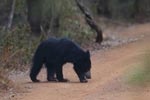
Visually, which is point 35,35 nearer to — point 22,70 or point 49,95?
point 22,70

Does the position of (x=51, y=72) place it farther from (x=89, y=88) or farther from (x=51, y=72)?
(x=89, y=88)

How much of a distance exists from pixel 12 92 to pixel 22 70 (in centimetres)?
446

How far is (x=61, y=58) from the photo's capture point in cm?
1104

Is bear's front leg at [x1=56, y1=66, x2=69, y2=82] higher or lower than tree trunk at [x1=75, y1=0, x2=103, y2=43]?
lower

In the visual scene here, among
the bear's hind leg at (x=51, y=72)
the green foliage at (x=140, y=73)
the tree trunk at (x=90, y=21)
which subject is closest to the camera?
the green foliage at (x=140, y=73)

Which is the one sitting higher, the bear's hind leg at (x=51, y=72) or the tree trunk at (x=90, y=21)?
the tree trunk at (x=90, y=21)

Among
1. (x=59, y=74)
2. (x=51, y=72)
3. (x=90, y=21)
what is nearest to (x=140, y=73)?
(x=59, y=74)

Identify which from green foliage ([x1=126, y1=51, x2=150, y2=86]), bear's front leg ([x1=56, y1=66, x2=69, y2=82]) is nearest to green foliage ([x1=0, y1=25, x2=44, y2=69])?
bear's front leg ([x1=56, y1=66, x2=69, y2=82])

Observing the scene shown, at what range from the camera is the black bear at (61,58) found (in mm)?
10930

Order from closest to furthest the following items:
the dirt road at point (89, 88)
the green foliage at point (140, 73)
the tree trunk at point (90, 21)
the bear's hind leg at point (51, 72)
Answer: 1. the green foliage at point (140, 73)
2. the dirt road at point (89, 88)
3. the bear's hind leg at point (51, 72)
4. the tree trunk at point (90, 21)

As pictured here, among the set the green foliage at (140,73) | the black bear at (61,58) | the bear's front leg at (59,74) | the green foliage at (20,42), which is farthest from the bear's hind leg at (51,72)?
the green foliage at (140,73)

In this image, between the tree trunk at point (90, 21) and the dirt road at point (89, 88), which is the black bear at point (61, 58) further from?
the tree trunk at point (90, 21)

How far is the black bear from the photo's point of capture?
430 inches

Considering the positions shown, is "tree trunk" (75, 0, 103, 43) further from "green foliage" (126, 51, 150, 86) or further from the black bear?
"green foliage" (126, 51, 150, 86)
